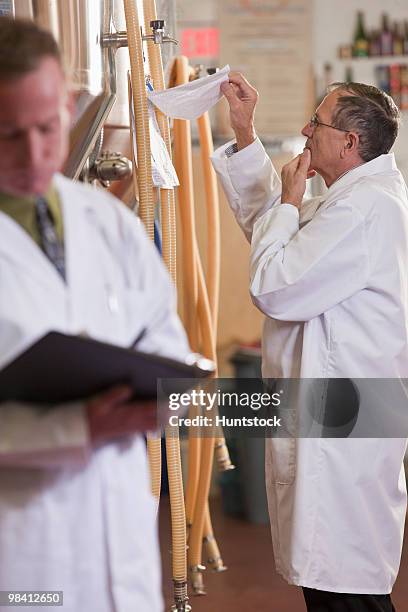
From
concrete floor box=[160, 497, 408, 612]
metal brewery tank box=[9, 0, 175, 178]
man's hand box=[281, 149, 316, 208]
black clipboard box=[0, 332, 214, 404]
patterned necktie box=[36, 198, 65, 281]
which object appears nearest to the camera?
black clipboard box=[0, 332, 214, 404]

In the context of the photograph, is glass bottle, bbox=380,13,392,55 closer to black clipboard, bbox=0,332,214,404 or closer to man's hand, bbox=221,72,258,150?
man's hand, bbox=221,72,258,150

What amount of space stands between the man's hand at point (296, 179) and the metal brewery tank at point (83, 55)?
1.32 ft

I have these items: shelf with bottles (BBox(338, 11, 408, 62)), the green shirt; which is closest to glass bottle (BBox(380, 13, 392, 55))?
shelf with bottles (BBox(338, 11, 408, 62))

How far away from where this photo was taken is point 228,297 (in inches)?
160

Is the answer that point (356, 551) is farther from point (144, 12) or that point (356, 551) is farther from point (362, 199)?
point (144, 12)

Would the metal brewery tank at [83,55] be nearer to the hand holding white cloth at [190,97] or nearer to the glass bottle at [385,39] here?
the hand holding white cloth at [190,97]

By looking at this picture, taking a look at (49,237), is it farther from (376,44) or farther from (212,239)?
(376,44)

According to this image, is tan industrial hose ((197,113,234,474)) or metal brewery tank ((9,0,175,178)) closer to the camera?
metal brewery tank ((9,0,175,178))

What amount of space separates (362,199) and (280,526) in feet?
2.27

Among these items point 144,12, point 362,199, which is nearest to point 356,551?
point 362,199

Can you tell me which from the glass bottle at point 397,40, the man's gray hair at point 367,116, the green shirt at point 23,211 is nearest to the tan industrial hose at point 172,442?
the man's gray hair at point 367,116

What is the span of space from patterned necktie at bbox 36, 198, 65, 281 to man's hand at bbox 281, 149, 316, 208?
3.21 ft

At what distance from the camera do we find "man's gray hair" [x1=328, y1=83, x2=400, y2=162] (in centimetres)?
195

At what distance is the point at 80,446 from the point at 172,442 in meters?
0.96
